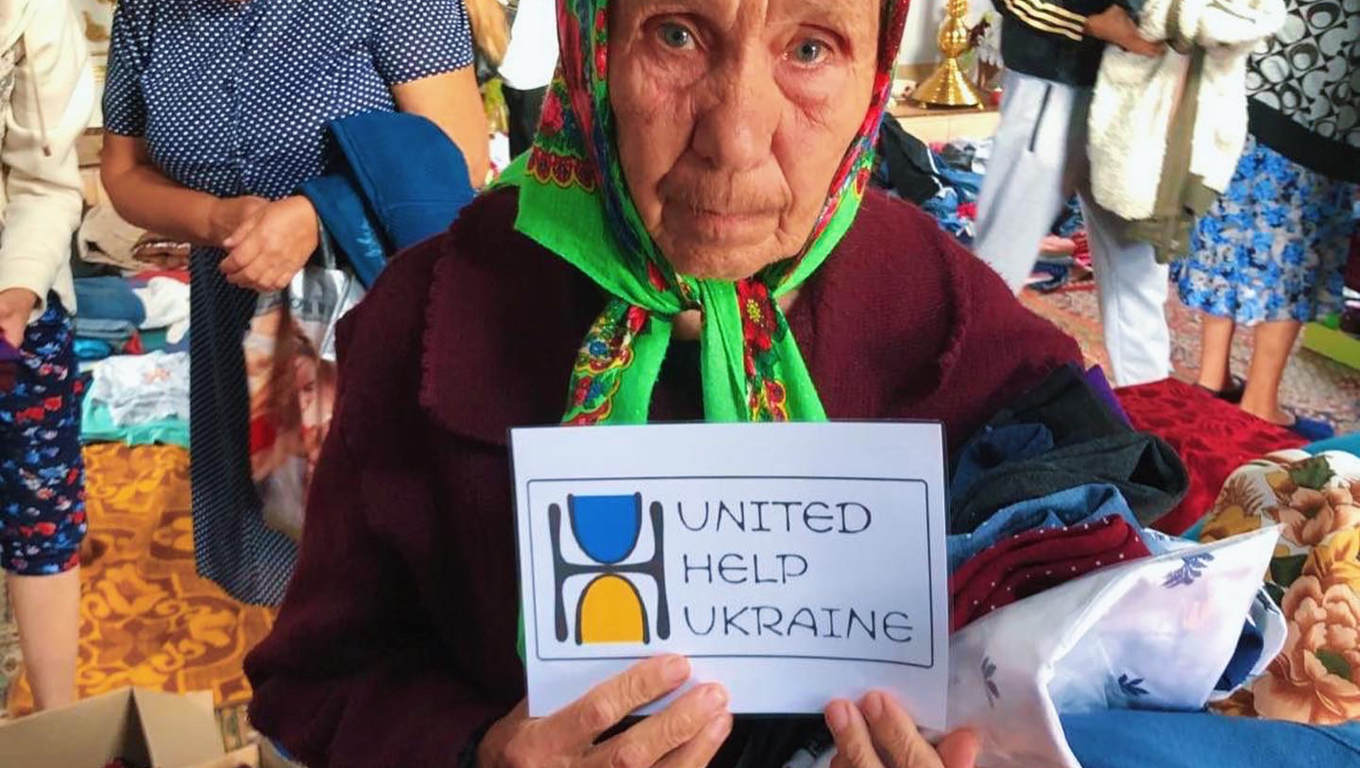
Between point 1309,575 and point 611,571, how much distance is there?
807mm

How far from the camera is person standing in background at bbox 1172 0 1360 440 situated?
9.58 ft

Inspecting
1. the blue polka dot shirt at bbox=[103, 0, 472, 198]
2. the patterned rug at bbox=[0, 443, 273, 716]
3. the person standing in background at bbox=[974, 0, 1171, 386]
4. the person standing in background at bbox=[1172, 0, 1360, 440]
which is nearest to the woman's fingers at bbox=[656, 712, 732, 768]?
the blue polka dot shirt at bbox=[103, 0, 472, 198]

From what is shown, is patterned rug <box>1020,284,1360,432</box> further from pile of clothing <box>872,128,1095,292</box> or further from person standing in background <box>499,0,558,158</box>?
person standing in background <box>499,0,558,158</box>

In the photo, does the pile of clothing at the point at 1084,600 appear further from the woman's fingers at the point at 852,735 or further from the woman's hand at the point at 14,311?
the woman's hand at the point at 14,311

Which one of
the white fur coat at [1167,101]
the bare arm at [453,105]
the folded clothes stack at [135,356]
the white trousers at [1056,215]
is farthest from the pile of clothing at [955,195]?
the bare arm at [453,105]

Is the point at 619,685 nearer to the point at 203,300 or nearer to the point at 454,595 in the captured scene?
the point at 454,595

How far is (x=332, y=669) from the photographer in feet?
3.18

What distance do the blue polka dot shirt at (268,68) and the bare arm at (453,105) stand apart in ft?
0.04

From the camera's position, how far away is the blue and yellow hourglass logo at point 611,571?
70 centimetres

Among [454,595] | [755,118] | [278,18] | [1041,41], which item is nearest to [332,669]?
[454,595]

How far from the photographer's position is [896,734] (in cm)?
70

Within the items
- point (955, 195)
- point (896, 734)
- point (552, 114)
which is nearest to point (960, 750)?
point (896, 734)

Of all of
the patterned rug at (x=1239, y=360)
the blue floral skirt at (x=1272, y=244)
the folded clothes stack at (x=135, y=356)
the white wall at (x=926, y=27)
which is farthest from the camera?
the white wall at (x=926, y=27)

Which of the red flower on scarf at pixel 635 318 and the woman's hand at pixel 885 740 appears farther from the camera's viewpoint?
the red flower on scarf at pixel 635 318
